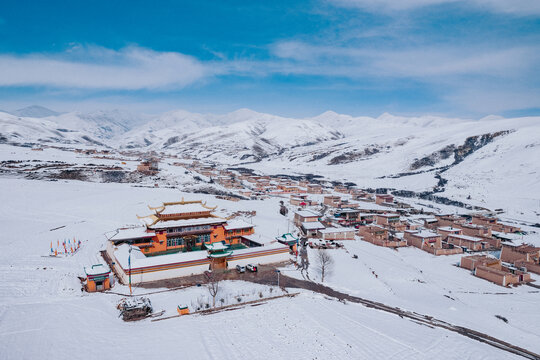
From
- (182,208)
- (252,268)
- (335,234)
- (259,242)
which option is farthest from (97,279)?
(335,234)

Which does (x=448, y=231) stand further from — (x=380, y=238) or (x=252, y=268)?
(x=252, y=268)

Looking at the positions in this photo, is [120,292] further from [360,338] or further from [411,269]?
[411,269]

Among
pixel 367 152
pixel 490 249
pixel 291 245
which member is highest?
pixel 367 152

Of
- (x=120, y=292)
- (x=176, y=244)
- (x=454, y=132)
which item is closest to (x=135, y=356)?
(x=120, y=292)

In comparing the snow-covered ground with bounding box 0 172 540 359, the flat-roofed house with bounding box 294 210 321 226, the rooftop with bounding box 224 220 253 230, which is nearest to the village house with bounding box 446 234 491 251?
the snow-covered ground with bounding box 0 172 540 359

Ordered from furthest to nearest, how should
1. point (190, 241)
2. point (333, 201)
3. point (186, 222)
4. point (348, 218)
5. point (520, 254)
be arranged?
point (333, 201) → point (348, 218) → point (520, 254) → point (190, 241) → point (186, 222)

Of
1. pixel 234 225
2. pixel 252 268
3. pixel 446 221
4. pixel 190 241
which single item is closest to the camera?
pixel 252 268

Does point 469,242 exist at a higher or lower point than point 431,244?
higher

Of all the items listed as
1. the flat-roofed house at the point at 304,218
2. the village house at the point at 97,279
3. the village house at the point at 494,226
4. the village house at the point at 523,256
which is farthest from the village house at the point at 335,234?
the village house at the point at 97,279
